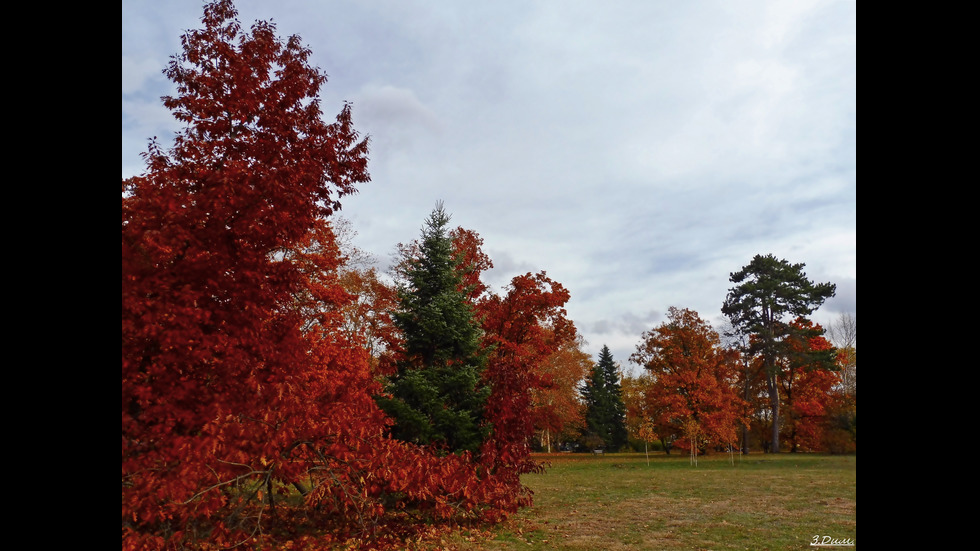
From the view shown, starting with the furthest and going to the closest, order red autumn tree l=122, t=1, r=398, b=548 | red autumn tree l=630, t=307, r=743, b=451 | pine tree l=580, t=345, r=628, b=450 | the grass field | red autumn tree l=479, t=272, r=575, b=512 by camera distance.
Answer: pine tree l=580, t=345, r=628, b=450 → red autumn tree l=630, t=307, r=743, b=451 → red autumn tree l=479, t=272, r=575, b=512 → the grass field → red autumn tree l=122, t=1, r=398, b=548

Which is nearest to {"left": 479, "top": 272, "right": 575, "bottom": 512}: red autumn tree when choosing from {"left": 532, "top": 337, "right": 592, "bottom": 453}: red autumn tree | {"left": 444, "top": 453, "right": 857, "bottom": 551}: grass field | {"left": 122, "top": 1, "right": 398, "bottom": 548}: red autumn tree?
{"left": 444, "top": 453, "right": 857, "bottom": 551}: grass field

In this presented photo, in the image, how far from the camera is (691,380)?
762 inches

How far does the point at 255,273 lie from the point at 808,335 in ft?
76.2

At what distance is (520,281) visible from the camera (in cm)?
1509

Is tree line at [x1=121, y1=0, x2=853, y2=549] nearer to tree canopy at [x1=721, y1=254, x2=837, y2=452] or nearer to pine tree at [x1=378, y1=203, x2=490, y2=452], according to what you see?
pine tree at [x1=378, y1=203, x2=490, y2=452]

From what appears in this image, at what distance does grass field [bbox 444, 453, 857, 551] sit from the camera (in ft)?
23.4

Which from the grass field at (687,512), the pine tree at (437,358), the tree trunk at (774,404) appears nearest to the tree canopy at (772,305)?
the tree trunk at (774,404)

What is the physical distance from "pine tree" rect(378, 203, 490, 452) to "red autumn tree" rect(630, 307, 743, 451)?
12099mm

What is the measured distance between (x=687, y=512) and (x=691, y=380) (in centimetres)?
1063

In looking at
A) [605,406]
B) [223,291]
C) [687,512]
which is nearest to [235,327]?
[223,291]

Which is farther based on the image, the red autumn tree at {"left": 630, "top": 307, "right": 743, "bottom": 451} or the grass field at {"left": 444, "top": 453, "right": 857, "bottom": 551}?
the red autumn tree at {"left": 630, "top": 307, "right": 743, "bottom": 451}

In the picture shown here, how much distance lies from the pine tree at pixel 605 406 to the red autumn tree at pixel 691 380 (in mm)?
9778

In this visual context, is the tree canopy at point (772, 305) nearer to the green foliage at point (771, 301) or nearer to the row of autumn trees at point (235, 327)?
the green foliage at point (771, 301)

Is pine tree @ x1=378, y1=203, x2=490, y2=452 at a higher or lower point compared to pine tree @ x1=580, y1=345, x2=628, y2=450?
higher
